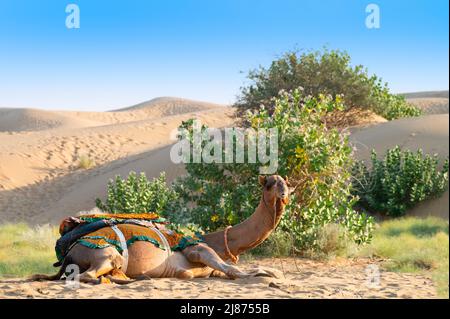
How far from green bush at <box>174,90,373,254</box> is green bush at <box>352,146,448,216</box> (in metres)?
4.75

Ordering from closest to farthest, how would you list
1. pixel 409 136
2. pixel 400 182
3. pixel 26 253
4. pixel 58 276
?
pixel 58 276
pixel 26 253
pixel 400 182
pixel 409 136

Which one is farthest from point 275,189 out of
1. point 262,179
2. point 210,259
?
point 210,259

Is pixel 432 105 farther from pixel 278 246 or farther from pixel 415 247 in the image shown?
pixel 278 246

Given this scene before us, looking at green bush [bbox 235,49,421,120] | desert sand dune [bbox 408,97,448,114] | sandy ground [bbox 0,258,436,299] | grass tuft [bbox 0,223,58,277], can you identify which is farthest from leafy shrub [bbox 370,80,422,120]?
desert sand dune [bbox 408,97,448,114]

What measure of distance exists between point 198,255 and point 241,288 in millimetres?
773

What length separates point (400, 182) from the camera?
55.4ft

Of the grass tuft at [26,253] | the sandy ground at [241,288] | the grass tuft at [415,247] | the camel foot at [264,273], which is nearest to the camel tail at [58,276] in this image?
the sandy ground at [241,288]

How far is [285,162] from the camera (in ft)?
38.1

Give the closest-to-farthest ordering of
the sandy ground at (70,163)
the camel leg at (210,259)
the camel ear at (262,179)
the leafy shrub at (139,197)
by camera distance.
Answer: the camel leg at (210,259), the camel ear at (262,179), the leafy shrub at (139,197), the sandy ground at (70,163)

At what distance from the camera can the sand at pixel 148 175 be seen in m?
7.16

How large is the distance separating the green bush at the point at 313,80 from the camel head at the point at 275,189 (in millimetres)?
16931

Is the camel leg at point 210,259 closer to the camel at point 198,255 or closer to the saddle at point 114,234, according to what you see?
the camel at point 198,255

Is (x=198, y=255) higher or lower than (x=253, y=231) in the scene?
lower
